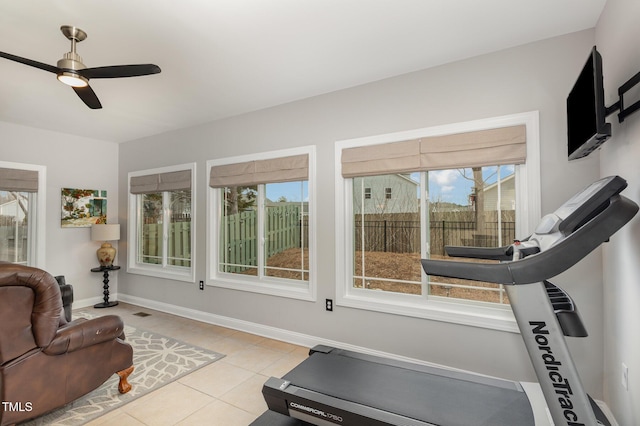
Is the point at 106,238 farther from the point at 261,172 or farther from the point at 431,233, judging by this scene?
the point at 431,233

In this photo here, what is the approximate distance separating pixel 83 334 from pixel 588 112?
11.0 feet

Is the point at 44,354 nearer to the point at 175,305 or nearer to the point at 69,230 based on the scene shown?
the point at 175,305

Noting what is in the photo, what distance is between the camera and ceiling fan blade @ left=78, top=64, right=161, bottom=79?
2.14 meters

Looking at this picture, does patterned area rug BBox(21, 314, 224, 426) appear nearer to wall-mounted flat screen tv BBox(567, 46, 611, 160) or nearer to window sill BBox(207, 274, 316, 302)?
window sill BBox(207, 274, 316, 302)

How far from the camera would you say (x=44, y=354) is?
1978 millimetres

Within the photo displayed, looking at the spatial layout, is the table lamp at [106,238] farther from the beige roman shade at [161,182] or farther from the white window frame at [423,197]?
the white window frame at [423,197]

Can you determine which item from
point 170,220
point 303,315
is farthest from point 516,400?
point 170,220

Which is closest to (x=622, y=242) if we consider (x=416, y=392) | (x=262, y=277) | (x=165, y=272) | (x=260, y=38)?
(x=416, y=392)

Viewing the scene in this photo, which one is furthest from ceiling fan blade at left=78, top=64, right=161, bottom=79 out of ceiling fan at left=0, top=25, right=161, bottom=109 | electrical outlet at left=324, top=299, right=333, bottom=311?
electrical outlet at left=324, top=299, right=333, bottom=311

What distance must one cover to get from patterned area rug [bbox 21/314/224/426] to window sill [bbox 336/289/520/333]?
1.56 metres

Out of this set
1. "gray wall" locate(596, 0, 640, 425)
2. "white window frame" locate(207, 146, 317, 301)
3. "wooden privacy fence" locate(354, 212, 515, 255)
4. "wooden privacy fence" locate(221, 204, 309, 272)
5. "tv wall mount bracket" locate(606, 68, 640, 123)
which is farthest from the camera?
"wooden privacy fence" locate(221, 204, 309, 272)

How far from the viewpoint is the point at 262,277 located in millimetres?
3947

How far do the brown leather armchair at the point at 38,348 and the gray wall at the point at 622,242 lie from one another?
3257 mm

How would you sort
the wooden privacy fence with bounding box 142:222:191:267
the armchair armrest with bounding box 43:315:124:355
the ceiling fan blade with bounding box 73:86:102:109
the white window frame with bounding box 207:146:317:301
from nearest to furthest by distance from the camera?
the armchair armrest with bounding box 43:315:124:355 → the ceiling fan blade with bounding box 73:86:102:109 → the white window frame with bounding box 207:146:317:301 → the wooden privacy fence with bounding box 142:222:191:267
